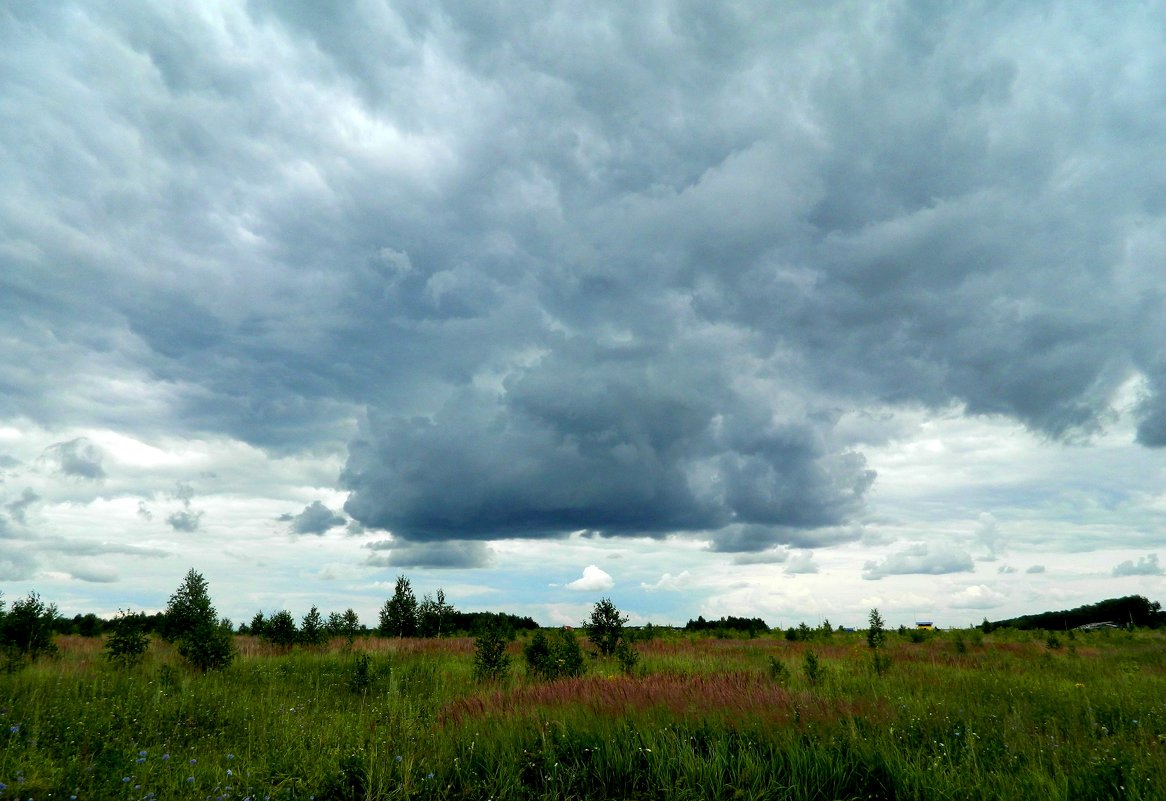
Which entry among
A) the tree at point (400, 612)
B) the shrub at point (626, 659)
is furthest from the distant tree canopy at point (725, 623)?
the shrub at point (626, 659)

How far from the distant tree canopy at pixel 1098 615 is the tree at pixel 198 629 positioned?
69.4 m

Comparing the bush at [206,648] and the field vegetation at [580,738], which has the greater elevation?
the bush at [206,648]

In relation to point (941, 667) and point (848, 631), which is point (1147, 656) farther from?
point (848, 631)

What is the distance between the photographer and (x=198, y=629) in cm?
1809

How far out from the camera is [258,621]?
2986 cm

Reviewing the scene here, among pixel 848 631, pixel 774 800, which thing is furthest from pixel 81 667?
pixel 848 631

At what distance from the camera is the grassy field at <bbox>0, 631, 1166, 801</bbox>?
680 centimetres

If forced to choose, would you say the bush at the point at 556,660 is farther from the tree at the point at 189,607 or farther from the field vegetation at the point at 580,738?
the tree at the point at 189,607

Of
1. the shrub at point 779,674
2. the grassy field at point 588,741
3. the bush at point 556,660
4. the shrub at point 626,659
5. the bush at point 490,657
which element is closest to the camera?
the grassy field at point 588,741

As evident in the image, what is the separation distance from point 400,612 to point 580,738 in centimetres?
2656

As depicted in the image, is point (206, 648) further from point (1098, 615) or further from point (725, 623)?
point (1098, 615)

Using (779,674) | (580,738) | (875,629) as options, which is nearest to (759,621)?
(875,629)

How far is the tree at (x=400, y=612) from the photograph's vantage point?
3206cm

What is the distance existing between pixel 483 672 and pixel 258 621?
18208mm
